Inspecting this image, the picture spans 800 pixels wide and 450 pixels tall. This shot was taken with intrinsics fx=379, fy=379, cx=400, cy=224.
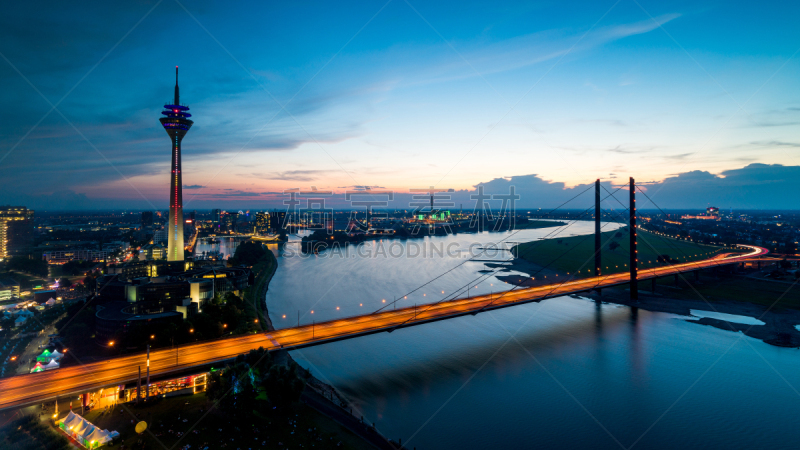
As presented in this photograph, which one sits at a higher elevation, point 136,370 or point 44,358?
point 136,370

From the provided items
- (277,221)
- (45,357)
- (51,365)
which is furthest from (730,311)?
(277,221)

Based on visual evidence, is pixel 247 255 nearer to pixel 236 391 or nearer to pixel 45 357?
pixel 45 357

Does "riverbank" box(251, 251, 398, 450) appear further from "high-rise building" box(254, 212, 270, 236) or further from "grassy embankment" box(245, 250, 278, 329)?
"high-rise building" box(254, 212, 270, 236)

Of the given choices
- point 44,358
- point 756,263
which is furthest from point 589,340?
point 756,263

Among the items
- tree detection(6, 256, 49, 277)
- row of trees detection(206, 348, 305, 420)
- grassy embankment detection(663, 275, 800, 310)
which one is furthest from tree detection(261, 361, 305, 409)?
tree detection(6, 256, 49, 277)

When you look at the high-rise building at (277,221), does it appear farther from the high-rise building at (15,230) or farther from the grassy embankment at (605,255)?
the grassy embankment at (605,255)

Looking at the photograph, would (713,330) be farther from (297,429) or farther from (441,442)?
(297,429)
